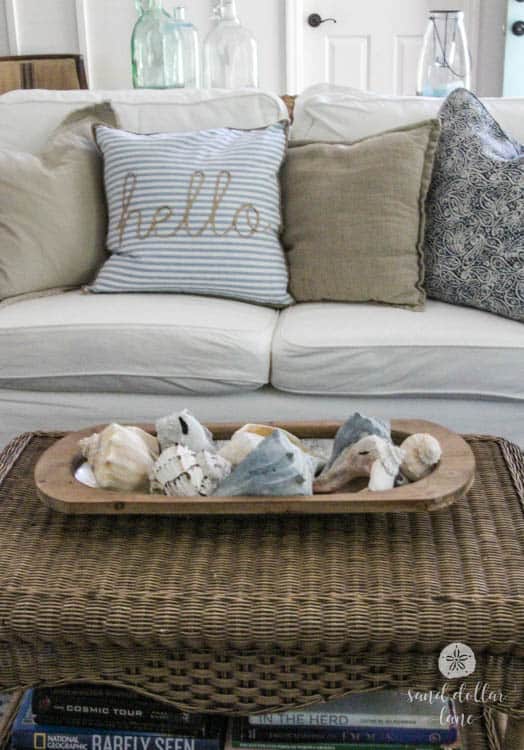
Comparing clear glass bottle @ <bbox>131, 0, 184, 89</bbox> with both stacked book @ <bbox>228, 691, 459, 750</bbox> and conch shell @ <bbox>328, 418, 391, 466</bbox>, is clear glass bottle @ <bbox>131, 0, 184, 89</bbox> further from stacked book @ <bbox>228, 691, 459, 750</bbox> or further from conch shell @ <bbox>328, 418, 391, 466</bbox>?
stacked book @ <bbox>228, 691, 459, 750</bbox>

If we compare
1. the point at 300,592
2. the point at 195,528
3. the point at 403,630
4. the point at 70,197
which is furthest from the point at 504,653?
the point at 70,197

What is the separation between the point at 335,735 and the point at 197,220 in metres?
1.23

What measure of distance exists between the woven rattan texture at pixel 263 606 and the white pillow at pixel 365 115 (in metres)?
1.31

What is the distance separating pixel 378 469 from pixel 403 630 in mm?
233

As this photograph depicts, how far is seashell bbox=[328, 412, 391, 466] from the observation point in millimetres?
1252

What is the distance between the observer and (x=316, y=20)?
425 cm

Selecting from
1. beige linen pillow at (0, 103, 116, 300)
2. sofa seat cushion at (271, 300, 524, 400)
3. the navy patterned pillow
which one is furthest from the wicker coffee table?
beige linen pillow at (0, 103, 116, 300)

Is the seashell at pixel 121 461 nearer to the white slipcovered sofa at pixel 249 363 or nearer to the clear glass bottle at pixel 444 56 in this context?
the white slipcovered sofa at pixel 249 363

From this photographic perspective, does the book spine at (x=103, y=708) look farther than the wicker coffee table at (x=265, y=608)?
Yes

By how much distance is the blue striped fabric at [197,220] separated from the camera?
2.03m

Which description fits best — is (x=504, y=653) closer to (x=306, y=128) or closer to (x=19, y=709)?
(x=19, y=709)

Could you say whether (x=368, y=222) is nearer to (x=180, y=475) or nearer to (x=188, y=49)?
(x=180, y=475)

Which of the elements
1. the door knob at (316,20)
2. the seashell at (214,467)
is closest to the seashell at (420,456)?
the seashell at (214,467)

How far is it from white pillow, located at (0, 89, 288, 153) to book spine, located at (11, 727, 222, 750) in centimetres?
156
